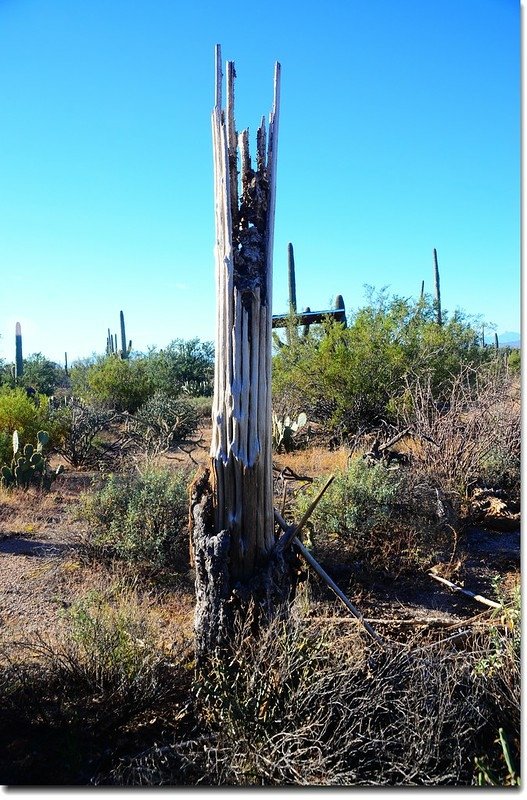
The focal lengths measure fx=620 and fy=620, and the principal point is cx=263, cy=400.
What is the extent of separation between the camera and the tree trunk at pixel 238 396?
132 inches

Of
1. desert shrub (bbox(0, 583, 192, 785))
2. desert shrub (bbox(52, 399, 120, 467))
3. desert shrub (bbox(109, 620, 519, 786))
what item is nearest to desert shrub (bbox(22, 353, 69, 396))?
desert shrub (bbox(52, 399, 120, 467))

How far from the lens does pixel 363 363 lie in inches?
418

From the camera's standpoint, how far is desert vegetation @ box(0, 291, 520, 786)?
9.09ft

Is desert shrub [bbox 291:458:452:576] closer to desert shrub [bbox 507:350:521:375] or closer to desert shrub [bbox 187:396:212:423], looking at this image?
desert shrub [bbox 507:350:521:375]

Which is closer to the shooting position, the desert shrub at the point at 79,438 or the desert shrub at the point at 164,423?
the desert shrub at the point at 79,438

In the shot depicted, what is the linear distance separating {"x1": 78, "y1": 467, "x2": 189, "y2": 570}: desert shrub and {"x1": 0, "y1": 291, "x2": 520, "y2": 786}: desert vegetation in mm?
20

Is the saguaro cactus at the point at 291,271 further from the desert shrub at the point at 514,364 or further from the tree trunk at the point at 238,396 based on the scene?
the tree trunk at the point at 238,396

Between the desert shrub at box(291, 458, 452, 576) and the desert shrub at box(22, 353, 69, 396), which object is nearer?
the desert shrub at box(291, 458, 452, 576)

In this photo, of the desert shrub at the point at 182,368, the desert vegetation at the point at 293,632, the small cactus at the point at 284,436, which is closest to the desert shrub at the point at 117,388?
the desert shrub at the point at 182,368

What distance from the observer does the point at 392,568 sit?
5246mm

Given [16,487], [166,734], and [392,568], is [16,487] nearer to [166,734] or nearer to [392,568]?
[392,568]

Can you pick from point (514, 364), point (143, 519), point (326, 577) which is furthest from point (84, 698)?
point (514, 364)

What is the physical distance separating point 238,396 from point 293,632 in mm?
1251

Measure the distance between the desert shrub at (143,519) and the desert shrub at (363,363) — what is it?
505 cm
